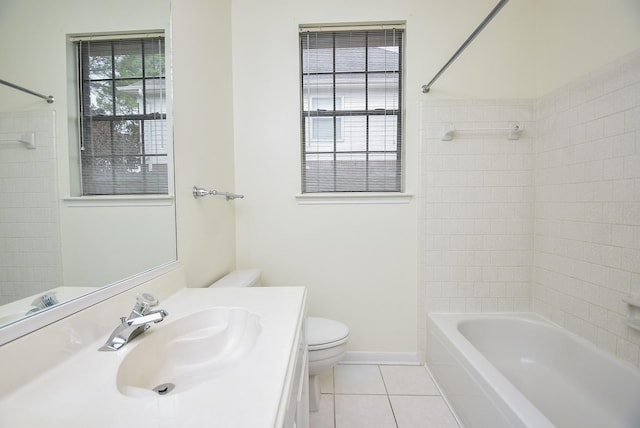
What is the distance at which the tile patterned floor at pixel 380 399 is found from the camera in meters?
1.39

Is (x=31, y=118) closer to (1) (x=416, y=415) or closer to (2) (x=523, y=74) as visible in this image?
(1) (x=416, y=415)

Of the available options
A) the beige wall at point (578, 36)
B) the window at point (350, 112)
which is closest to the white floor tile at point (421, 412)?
the window at point (350, 112)

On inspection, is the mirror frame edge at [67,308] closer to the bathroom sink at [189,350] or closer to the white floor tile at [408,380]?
the bathroom sink at [189,350]

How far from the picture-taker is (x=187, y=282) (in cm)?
128

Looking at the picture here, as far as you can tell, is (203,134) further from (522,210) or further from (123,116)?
(522,210)

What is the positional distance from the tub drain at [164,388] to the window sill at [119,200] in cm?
56

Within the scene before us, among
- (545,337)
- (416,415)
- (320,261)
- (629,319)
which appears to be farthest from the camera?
(320,261)

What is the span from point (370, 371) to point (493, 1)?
105 inches

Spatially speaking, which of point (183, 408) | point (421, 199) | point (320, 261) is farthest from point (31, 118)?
point (421, 199)

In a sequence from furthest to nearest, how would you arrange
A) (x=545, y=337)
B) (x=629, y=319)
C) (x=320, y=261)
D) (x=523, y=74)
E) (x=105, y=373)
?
(x=320, y=261) < (x=523, y=74) < (x=545, y=337) < (x=629, y=319) < (x=105, y=373)

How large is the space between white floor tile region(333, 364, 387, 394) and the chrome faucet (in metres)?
1.31

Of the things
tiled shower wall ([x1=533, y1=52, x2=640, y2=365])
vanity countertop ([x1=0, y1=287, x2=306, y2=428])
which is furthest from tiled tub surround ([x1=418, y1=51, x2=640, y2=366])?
vanity countertop ([x1=0, y1=287, x2=306, y2=428])

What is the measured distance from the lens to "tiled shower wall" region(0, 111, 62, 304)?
552mm

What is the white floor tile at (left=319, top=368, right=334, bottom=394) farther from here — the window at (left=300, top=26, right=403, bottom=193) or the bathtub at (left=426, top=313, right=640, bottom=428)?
the window at (left=300, top=26, right=403, bottom=193)
